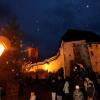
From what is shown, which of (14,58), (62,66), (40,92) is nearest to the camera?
(40,92)

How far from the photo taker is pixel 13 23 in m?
38.1

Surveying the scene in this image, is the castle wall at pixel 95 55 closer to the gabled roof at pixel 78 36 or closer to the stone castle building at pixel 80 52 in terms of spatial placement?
the stone castle building at pixel 80 52

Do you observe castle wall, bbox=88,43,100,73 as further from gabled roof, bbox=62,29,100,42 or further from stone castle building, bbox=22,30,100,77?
gabled roof, bbox=62,29,100,42

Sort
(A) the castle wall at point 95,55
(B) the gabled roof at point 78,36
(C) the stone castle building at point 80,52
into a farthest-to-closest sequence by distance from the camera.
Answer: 1. (B) the gabled roof at point 78,36
2. (C) the stone castle building at point 80,52
3. (A) the castle wall at point 95,55

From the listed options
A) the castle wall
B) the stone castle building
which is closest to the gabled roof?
the stone castle building

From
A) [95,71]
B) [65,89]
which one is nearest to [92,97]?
[65,89]

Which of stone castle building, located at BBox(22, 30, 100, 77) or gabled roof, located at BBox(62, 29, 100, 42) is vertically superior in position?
gabled roof, located at BBox(62, 29, 100, 42)

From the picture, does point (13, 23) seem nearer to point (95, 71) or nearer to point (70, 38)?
point (70, 38)

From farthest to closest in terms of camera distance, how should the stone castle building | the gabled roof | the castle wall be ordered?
1. the gabled roof
2. the stone castle building
3. the castle wall

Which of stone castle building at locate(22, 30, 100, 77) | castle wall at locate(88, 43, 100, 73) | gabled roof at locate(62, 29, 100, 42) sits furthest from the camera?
gabled roof at locate(62, 29, 100, 42)

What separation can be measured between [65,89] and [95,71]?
22296 millimetres

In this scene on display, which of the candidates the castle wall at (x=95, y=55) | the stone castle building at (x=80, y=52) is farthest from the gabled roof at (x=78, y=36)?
the castle wall at (x=95, y=55)

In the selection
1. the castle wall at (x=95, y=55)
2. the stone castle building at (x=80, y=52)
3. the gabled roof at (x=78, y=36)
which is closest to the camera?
the castle wall at (x=95, y=55)

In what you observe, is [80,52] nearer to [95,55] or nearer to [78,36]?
[95,55]
